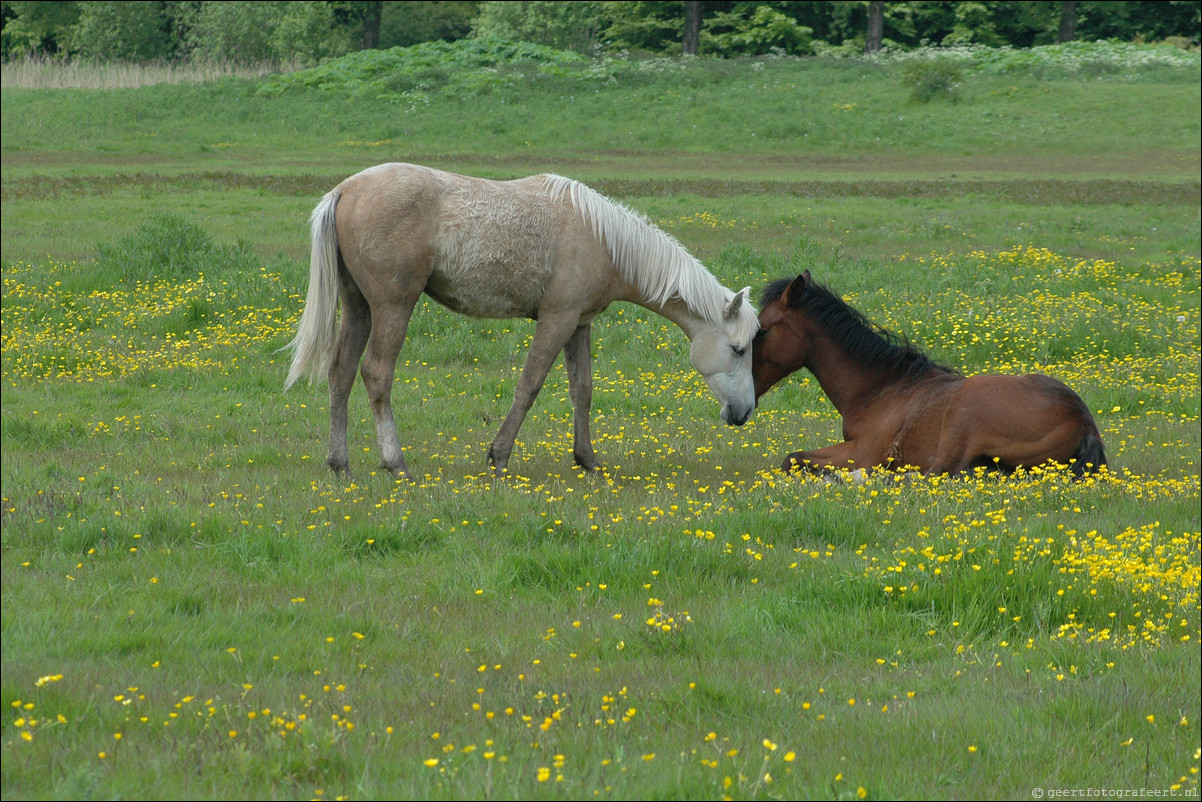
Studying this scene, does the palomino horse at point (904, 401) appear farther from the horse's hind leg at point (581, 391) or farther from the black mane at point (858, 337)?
the horse's hind leg at point (581, 391)

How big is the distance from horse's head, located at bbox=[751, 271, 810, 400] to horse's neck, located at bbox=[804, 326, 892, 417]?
0.11m

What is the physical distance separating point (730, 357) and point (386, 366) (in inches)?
108

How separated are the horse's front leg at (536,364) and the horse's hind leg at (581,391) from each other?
28cm

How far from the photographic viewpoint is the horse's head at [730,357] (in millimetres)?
8844

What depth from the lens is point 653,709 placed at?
159 inches

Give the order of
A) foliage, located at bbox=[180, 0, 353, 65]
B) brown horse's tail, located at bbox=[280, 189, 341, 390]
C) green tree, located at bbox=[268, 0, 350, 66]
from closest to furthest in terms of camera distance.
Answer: brown horse's tail, located at bbox=[280, 189, 341, 390] → green tree, located at bbox=[268, 0, 350, 66] → foliage, located at bbox=[180, 0, 353, 65]

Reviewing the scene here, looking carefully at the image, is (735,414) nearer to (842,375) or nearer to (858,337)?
(842,375)

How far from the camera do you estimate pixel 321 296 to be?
8.23 metres

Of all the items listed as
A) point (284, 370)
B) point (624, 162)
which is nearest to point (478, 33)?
point (624, 162)

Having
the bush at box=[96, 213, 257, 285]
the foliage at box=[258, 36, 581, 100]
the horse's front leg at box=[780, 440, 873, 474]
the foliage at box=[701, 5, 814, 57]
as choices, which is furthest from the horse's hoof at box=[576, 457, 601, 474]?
the foliage at box=[701, 5, 814, 57]

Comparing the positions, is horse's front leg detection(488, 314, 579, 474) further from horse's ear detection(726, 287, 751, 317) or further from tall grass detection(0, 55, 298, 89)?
tall grass detection(0, 55, 298, 89)

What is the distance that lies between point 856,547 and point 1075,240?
54.6 feet

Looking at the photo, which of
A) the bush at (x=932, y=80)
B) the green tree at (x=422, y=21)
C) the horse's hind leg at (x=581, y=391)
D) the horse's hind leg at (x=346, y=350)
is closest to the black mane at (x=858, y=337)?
the horse's hind leg at (x=581, y=391)

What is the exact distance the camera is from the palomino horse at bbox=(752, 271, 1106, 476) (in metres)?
7.97
